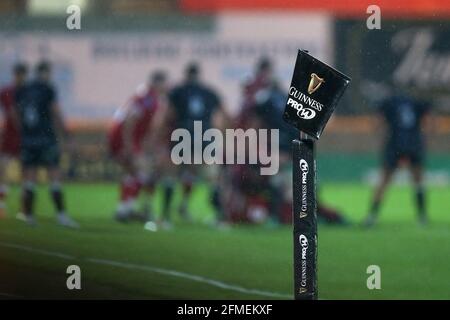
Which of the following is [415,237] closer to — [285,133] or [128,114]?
[285,133]

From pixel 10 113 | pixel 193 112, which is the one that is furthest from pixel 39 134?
pixel 193 112

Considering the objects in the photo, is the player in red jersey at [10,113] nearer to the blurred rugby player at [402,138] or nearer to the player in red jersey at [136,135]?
the player in red jersey at [136,135]

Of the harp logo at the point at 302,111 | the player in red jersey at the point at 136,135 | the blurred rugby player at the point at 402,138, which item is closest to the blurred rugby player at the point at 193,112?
the player in red jersey at the point at 136,135

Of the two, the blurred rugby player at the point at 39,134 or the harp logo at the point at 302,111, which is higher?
the blurred rugby player at the point at 39,134

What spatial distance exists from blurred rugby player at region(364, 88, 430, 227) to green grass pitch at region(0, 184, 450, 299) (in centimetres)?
278

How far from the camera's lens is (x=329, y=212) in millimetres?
12125

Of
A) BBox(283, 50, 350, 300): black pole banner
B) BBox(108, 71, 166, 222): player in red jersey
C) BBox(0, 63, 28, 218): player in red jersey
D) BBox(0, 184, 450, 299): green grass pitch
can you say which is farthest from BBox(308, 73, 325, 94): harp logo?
BBox(108, 71, 166, 222): player in red jersey

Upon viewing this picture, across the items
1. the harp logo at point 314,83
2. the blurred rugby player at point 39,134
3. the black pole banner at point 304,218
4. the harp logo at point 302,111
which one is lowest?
the black pole banner at point 304,218

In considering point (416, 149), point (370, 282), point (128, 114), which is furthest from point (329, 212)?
point (370, 282)

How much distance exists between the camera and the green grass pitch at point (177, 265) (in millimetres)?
7859

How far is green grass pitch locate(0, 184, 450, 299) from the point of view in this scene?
7.86m

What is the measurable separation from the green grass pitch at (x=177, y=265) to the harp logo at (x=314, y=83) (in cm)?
202

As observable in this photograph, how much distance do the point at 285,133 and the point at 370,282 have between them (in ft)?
5.51

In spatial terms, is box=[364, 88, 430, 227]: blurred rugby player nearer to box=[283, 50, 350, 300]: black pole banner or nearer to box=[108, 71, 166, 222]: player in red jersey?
box=[108, 71, 166, 222]: player in red jersey
